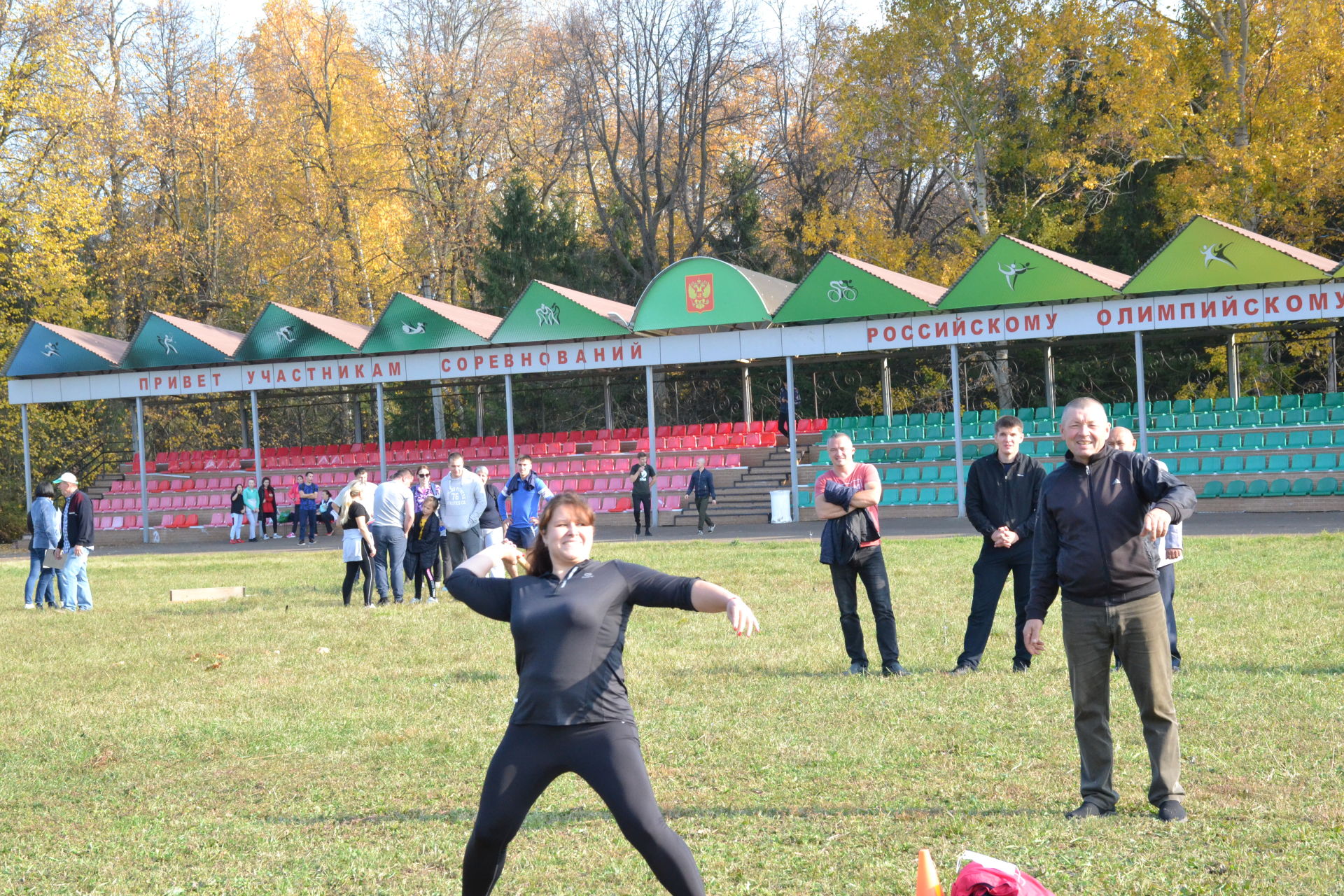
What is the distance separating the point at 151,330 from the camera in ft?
104

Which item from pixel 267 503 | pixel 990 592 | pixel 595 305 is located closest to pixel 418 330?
pixel 595 305

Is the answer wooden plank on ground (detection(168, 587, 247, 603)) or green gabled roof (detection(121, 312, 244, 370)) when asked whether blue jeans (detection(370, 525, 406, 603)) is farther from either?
green gabled roof (detection(121, 312, 244, 370))

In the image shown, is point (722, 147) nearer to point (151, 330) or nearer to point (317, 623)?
point (151, 330)

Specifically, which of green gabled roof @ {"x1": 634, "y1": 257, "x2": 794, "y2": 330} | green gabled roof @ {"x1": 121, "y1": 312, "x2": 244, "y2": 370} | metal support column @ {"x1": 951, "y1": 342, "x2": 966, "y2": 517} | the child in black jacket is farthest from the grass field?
green gabled roof @ {"x1": 121, "y1": 312, "x2": 244, "y2": 370}

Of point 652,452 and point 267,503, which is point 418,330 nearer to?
point 267,503

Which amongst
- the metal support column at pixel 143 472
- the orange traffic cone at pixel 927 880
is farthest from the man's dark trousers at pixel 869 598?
the metal support column at pixel 143 472

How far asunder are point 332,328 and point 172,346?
180 inches

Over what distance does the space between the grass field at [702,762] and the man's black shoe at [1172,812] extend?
0.07 metres

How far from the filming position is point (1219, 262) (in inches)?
909

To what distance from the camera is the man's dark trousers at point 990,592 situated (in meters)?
8.60

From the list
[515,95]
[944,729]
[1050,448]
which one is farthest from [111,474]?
[944,729]

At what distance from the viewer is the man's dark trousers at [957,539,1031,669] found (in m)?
8.60

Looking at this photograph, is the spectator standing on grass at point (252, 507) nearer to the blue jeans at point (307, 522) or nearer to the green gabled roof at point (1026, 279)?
the blue jeans at point (307, 522)

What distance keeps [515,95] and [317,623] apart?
33737 mm
